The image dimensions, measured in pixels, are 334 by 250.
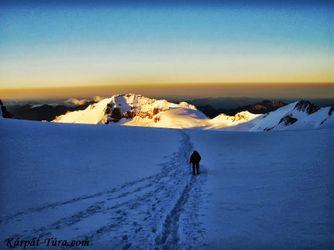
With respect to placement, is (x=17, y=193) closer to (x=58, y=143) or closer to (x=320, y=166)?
(x=58, y=143)

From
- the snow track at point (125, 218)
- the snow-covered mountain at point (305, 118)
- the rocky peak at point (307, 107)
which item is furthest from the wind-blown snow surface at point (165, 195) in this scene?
the rocky peak at point (307, 107)

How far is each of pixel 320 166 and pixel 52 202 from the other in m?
16.2

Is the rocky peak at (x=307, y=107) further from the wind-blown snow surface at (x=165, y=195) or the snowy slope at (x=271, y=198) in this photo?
the snowy slope at (x=271, y=198)

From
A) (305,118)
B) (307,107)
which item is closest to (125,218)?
(305,118)

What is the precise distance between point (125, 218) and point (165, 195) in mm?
3803

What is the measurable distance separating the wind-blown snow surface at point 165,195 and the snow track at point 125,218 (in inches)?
1.5

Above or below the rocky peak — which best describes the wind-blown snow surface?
above

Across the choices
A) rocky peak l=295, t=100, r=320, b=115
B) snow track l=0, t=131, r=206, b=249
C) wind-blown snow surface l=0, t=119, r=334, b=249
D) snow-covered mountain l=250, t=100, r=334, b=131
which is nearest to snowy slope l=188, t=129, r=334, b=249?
wind-blown snow surface l=0, t=119, r=334, b=249

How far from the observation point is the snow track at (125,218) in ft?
41.8

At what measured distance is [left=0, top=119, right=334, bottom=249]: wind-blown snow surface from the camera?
13.0 meters

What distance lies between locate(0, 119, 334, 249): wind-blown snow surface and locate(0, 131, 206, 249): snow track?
0.04 m

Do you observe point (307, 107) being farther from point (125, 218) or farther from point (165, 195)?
point (125, 218)

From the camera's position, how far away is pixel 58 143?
110 ft

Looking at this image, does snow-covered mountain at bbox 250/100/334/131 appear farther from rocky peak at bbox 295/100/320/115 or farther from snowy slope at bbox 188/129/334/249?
snowy slope at bbox 188/129/334/249
